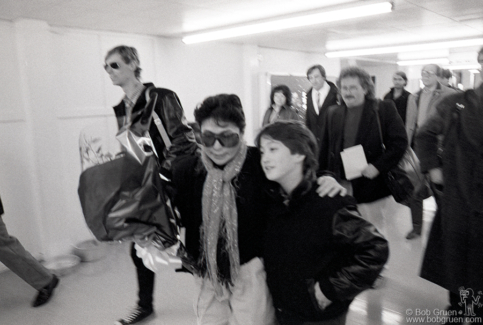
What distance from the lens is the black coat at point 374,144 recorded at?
2619 millimetres

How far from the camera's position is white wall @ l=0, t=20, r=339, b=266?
3711 mm

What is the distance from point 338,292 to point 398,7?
3918mm

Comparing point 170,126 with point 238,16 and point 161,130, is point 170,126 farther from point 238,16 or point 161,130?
point 238,16

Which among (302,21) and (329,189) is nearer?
(329,189)

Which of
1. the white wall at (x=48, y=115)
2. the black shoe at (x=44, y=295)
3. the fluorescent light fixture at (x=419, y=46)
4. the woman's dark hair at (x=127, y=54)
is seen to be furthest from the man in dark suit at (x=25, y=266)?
the fluorescent light fixture at (x=419, y=46)

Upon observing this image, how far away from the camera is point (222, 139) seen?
151 cm

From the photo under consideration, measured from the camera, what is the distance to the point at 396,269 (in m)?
3.31

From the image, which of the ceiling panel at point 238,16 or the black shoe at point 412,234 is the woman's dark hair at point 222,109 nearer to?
the ceiling panel at point 238,16

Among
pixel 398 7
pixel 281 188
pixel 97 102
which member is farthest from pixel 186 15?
pixel 281 188

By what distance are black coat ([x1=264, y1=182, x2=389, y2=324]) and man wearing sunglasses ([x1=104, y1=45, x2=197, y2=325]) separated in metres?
0.70

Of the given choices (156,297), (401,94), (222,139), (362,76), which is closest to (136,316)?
(156,297)

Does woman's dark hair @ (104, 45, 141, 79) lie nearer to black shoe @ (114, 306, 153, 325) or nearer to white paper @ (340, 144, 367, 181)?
white paper @ (340, 144, 367, 181)

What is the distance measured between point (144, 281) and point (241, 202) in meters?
1.39

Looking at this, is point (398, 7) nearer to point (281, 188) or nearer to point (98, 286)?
point (281, 188)
